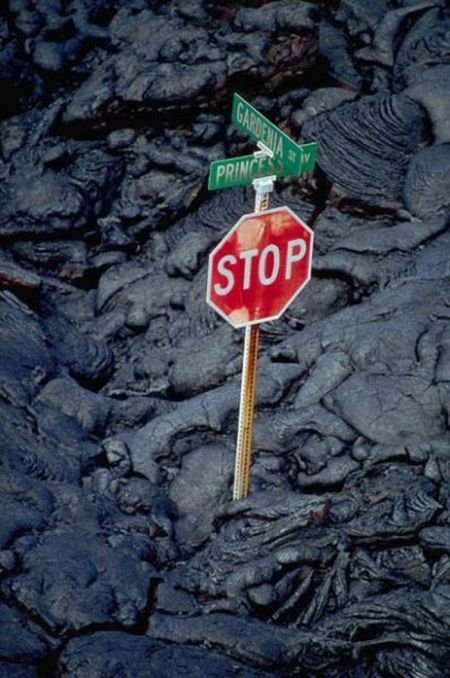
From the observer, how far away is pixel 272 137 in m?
9.80

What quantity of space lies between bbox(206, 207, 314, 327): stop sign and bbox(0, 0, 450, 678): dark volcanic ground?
1.22m

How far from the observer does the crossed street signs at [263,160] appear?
31.9ft

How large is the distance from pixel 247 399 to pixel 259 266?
0.90 meters

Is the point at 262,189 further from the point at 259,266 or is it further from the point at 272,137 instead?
the point at 259,266

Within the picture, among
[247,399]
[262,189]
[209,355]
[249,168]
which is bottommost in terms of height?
[209,355]

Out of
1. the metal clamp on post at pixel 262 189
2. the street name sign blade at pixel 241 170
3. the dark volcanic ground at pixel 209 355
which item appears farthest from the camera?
the metal clamp on post at pixel 262 189

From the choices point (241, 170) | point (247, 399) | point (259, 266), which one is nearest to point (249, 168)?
point (241, 170)

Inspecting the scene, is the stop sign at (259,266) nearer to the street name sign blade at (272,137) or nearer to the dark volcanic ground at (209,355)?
the street name sign blade at (272,137)

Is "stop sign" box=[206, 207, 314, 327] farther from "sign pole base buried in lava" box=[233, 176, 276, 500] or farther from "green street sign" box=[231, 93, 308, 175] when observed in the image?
"green street sign" box=[231, 93, 308, 175]

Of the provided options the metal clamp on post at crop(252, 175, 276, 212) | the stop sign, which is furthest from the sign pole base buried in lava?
the stop sign

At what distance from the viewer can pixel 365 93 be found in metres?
14.5

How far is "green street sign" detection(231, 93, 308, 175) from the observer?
975cm

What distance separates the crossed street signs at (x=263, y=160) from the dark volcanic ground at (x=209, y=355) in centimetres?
187

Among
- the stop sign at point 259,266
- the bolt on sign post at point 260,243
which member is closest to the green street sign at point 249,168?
the bolt on sign post at point 260,243
